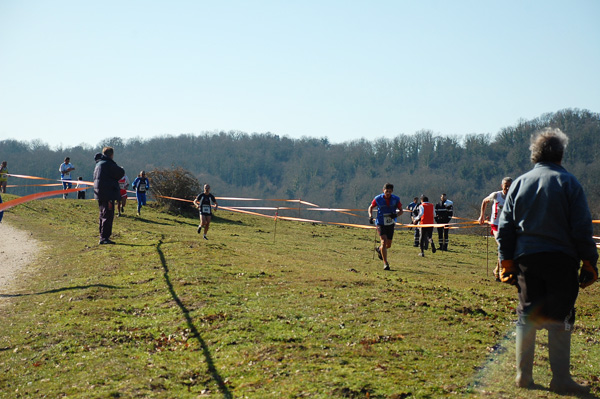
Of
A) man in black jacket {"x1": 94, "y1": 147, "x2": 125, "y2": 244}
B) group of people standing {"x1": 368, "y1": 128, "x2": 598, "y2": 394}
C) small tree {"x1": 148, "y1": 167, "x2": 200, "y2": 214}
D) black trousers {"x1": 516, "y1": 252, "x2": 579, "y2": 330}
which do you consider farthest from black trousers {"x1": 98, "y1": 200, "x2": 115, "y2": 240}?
small tree {"x1": 148, "y1": 167, "x2": 200, "y2": 214}

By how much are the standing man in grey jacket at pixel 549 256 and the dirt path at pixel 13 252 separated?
7.83 meters

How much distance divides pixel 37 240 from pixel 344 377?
539 inches

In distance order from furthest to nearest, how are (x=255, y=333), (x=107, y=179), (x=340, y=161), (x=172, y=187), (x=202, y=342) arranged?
(x=340, y=161) < (x=172, y=187) < (x=107, y=179) < (x=255, y=333) < (x=202, y=342)

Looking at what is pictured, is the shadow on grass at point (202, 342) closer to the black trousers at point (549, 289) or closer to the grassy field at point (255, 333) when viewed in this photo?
the grassy field at point (255, 333)

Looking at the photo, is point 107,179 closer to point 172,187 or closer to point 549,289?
point 549,289

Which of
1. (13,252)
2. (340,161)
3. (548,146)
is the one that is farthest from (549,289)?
(340,161)

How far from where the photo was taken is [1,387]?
5953mm

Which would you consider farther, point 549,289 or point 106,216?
point 106,216

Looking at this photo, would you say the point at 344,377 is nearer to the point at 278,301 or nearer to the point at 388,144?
the point at 278,301

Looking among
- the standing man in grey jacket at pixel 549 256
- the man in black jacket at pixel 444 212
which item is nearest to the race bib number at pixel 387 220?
the standing man in grey jacket at pixel 549 256

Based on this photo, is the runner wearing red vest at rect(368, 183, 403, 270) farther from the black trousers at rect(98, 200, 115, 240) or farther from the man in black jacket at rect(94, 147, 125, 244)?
the black trousers at rect(98, 200, 115, 240)

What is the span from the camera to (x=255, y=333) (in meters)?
7.09

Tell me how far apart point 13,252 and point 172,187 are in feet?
59.7

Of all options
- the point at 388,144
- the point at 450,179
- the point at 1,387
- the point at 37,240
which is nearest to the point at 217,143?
the point at 388,144
